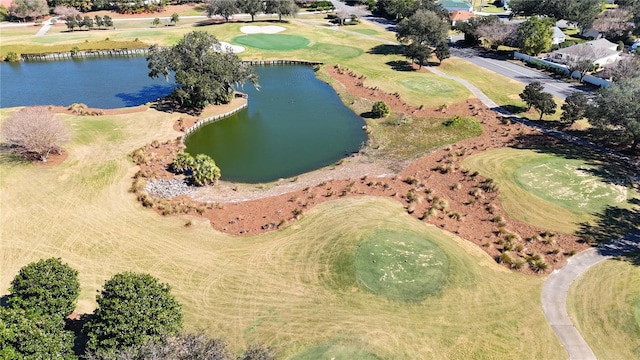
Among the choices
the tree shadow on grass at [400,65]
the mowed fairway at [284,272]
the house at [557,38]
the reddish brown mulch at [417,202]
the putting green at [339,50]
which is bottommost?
the mowed fairway at [284,272]

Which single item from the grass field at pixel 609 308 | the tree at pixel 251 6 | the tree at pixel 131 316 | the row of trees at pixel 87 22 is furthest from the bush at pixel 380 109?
the row of trees at pixel 87 22

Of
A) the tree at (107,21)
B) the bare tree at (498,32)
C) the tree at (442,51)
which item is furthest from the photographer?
the tree at (107,21)

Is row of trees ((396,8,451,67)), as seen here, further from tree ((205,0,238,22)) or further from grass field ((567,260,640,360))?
grass field ((567,260,640,360))

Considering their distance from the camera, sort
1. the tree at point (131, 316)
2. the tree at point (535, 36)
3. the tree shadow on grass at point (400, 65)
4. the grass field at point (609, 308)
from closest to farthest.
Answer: the tree at point (131, 316)
the grass field at point (609, 308)
the tree shadow on grass at point (400, 65)
the tree at point (535, 36)

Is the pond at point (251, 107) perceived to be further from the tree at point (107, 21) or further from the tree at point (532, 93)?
the tree at point (107, 21)

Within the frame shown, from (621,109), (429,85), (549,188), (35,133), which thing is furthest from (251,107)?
(621,109)

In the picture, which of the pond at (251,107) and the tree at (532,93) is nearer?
the pond at (251,107)

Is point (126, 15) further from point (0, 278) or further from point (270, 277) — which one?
point (270, 277)
